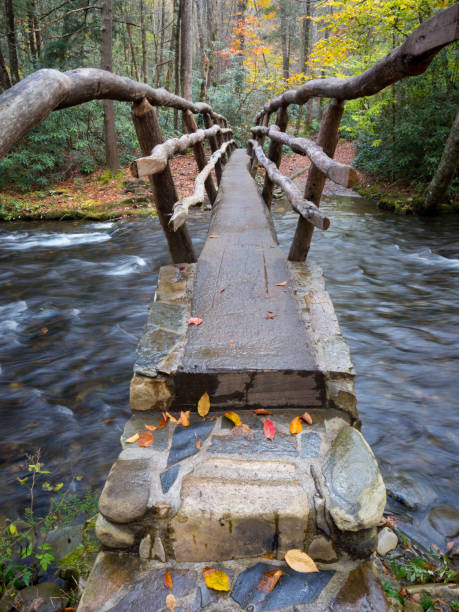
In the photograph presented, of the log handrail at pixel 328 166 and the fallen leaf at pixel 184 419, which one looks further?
the log handrail at pixel 328 166

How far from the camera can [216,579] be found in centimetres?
157


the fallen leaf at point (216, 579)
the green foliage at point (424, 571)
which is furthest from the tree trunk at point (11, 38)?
the green foliage at point (424, 571)

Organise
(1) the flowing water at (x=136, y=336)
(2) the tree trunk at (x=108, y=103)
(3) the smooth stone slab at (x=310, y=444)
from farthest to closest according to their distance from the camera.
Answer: (2) the tree trunk at (x=108, y=103) → (1) the flowing water at (x=136, y=336) → (3) the smooth stone slab at (x=310, y=444)

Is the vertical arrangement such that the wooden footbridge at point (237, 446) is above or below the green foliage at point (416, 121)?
below

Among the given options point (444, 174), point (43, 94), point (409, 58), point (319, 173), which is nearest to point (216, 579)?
point (43, 94)

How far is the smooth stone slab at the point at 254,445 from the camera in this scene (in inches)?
73.7

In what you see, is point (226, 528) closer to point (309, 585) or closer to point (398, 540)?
point (309, 585)

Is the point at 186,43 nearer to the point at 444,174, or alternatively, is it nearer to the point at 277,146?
the point at 444,174

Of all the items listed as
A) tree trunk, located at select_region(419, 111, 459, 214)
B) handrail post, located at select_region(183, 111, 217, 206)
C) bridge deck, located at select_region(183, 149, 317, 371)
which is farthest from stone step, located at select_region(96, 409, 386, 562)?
tree trunk, located at select_region(419, 111, 459, 214)

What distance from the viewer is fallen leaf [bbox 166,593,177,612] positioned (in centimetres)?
147

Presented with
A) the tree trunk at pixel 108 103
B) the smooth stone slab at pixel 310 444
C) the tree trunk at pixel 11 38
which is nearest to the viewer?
the smooth stone slab at pixel 310 444

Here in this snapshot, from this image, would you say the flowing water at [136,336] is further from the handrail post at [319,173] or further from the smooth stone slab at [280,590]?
the handrail post at [319,173]

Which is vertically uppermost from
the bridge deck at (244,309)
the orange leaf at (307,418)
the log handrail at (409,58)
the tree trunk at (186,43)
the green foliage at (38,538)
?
the tree trunk at (186,43)

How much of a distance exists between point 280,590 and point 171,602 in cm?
43
